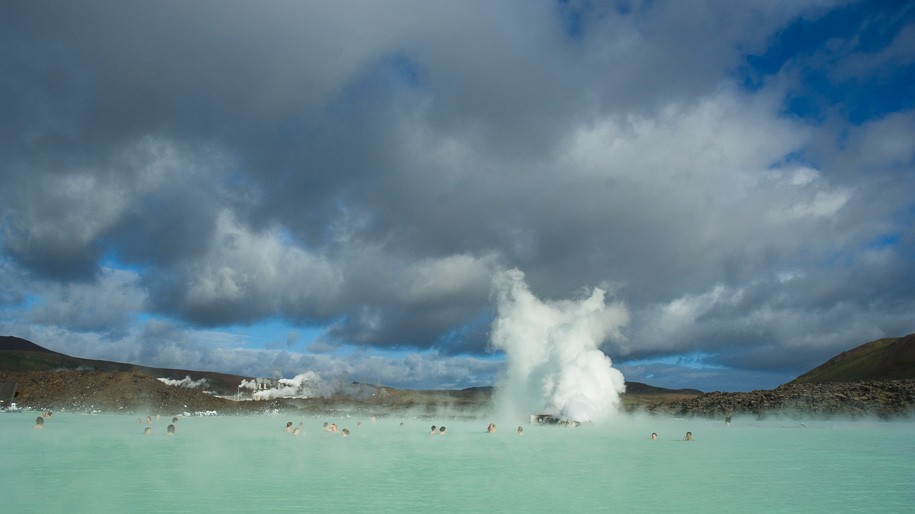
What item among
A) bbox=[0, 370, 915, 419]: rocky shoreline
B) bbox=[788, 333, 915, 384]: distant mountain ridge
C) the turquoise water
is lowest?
the turquoise water

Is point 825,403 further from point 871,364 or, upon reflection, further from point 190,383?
point 190,383

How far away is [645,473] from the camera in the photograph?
1942 cm

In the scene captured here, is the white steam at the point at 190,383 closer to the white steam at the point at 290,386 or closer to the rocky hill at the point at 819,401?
the white steam at the point at 290,386

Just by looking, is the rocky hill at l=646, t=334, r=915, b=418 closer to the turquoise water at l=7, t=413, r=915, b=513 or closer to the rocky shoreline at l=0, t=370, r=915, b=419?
the rocky shoreline at l=0, t=370, r=915, b=419

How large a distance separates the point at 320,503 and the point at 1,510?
617cm

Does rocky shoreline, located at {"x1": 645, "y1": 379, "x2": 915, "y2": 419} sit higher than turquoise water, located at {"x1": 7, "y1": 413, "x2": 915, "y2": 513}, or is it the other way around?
rocky shoreline, located at {"x1": 645, "y1": 379, "x2": 915, "y2": 419}

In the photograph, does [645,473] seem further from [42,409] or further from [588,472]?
[42,409]

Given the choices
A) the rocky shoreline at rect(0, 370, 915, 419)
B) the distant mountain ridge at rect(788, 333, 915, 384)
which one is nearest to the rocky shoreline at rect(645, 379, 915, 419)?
the rocky shoreline at rect(0, 370, 915, 419)

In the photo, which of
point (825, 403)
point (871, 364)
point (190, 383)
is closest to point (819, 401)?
point (825, 403)

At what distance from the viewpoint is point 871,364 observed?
3713 inches

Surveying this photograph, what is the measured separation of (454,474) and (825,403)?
41848 millimetres

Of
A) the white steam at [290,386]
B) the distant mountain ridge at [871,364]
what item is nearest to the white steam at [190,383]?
the white steam at [290,386]

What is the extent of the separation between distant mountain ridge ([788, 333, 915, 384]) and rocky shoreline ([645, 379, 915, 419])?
112 feet

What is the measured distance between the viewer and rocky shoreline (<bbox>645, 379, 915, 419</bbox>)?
151 ft
